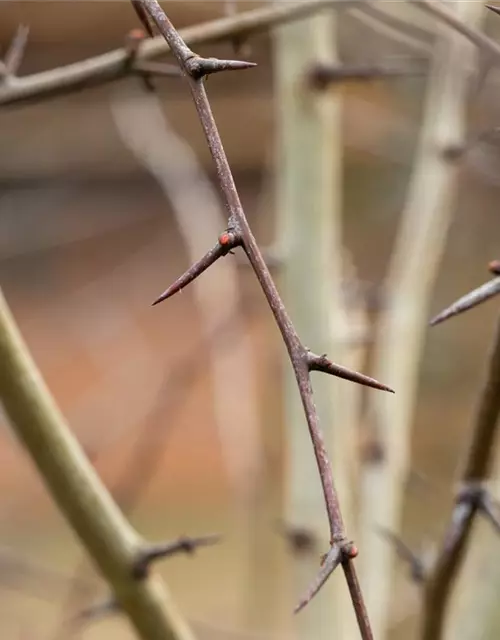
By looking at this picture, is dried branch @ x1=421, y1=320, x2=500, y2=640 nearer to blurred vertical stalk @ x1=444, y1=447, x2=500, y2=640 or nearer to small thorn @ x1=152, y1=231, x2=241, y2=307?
small thorn @ x1=152, y1=231, x2=241, y2=307

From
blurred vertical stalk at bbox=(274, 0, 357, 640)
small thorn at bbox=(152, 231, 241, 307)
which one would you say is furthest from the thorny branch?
blurred vertical stalk at bbox=(274, 0, 357, 640)

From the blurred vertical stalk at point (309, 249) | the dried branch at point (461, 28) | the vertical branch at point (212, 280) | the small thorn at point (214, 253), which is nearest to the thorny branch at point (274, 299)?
the small thorn at point (214, 253)

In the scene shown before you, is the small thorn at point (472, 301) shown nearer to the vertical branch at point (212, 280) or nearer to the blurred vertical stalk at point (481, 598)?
the blurred vertical stalk at point (481, 598)

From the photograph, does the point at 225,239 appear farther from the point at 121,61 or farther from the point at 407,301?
the point at 407,301

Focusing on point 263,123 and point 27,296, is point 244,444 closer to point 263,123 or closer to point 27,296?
point 263,123

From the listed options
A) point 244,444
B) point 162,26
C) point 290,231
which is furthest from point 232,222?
point 244,444
